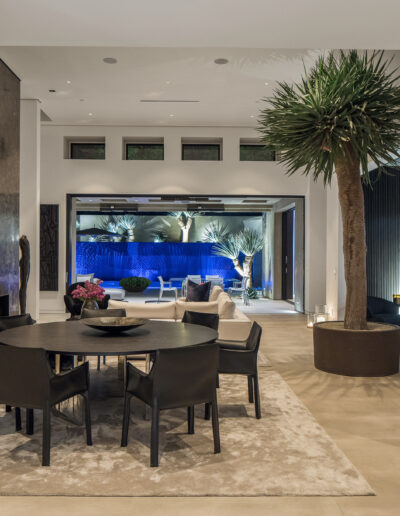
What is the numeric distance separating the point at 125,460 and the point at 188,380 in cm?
64

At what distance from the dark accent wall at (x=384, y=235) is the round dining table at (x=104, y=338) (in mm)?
5557

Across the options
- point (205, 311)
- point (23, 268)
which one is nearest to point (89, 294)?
point (205, 311)

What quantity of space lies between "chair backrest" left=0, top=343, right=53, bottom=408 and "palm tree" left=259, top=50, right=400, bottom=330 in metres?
3.59

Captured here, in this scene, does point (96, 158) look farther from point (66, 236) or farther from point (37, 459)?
point (37, 459)

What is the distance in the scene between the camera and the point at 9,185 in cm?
692

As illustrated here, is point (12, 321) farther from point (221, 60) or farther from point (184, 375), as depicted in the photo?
point (221, 60)

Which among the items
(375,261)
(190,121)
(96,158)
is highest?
(190,121)

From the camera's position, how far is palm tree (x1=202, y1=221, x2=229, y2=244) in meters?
17.2

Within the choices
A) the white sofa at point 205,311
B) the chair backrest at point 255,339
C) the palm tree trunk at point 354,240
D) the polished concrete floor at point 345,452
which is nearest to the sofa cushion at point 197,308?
the white sofa at point 205,311

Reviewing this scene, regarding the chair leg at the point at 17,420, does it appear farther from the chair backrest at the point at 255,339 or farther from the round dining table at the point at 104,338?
the chair backrest at the point at 255,339

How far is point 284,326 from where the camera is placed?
912 centimetres

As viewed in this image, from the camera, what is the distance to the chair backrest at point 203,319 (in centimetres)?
475

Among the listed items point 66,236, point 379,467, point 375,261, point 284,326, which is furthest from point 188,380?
point 66,236

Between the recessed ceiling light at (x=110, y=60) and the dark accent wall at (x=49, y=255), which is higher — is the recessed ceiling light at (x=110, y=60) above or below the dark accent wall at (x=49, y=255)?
above
